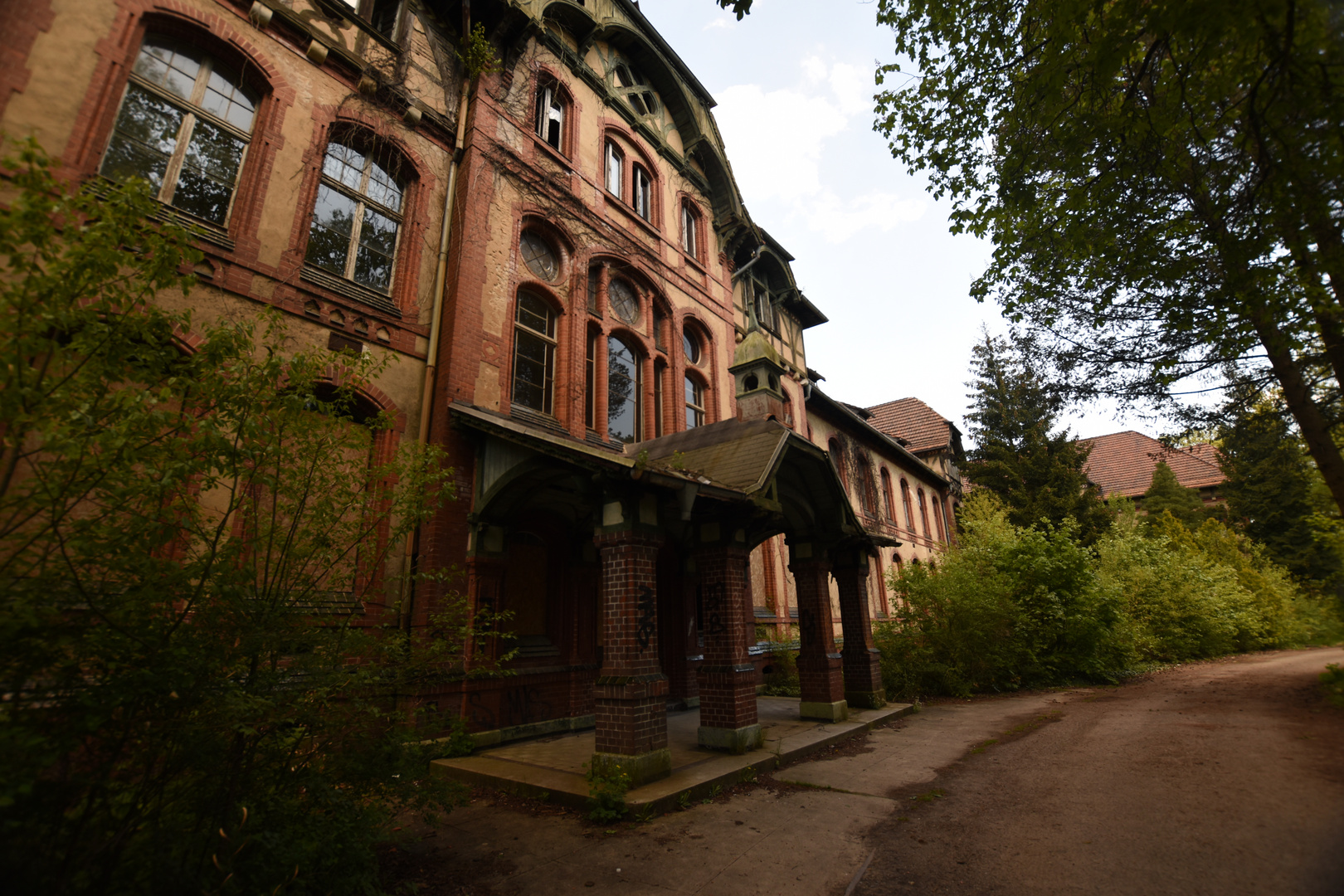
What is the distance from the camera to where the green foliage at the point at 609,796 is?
16.5 feet

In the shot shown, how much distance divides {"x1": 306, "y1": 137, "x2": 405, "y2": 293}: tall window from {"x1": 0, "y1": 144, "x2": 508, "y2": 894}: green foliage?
541cm

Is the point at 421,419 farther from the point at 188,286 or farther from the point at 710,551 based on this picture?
the point at 188,286

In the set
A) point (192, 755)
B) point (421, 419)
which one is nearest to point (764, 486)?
point (421, 419)

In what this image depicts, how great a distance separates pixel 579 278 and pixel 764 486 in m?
6.03

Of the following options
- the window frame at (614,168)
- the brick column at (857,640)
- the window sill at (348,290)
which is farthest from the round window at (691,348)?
the window sill at (348,290)

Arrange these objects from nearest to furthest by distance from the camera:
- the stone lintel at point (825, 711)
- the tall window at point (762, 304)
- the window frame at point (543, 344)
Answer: the stone lintel at point (825, 711) < the window frame at point (543, 344) < the tall window at point (762, 304)

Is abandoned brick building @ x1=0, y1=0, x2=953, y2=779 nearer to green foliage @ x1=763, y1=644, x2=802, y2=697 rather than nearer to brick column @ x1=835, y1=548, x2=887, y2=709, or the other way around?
brick column @ x1=835, y1=548, x2=887, y2=709

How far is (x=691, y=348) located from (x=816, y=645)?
822cm

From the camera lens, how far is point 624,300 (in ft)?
41.5

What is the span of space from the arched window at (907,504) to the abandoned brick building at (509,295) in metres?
13.4

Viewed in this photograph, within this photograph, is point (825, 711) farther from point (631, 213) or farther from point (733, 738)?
point (631, 213)

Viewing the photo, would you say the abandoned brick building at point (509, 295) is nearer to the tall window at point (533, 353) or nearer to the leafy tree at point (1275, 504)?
the tall window at point (533, 353)

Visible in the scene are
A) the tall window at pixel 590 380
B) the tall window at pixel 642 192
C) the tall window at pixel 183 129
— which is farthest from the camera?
the tall window at pixel 642 192

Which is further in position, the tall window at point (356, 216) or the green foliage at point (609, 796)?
the tall window at point (356, 216)
